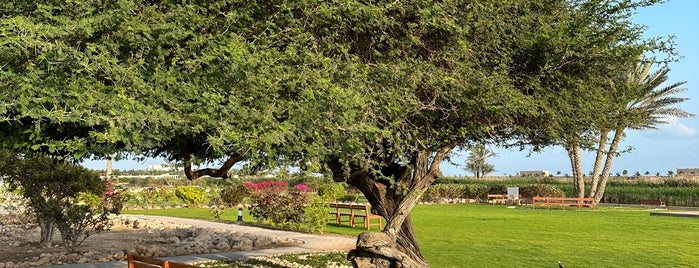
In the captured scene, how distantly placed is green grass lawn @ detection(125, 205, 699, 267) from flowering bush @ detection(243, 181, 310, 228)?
1.30 m

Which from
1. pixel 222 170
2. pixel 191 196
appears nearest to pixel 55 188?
pixel 222 170

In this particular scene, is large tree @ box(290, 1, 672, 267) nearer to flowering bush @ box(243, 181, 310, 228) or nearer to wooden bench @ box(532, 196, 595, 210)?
flowering bush @ box(243, 181, 310, 228)

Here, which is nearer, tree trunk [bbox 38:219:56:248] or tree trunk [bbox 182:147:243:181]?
tree trunk [bbox 182:147:243:181]

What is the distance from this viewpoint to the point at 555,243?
17297mm

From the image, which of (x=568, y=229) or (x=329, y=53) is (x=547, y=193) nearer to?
(x=568, y=229)

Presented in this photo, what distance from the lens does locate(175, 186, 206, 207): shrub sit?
38.7m

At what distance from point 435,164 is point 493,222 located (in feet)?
53.9

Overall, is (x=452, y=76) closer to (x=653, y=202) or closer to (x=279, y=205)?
(x=279, y=205)

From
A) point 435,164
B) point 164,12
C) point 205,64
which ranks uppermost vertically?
point 164,12

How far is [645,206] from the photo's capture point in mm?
42156

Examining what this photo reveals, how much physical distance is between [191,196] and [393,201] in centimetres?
2961

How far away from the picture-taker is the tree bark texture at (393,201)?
29.2 ft

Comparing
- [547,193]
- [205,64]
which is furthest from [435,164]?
[547,193]

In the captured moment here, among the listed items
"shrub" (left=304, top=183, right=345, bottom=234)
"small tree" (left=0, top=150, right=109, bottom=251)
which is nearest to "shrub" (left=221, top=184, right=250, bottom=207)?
"shrub" (left=304, top=183, right=345, bottom=234)
